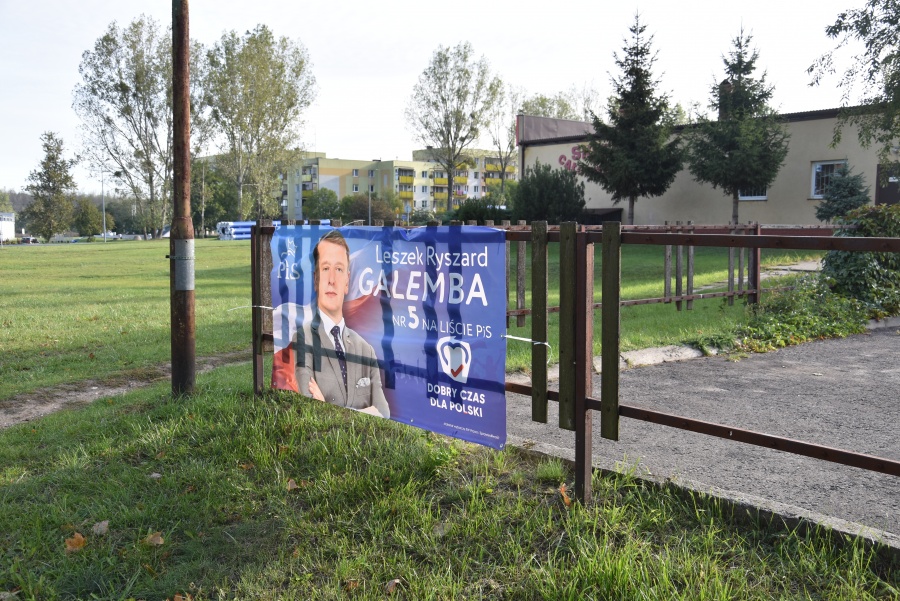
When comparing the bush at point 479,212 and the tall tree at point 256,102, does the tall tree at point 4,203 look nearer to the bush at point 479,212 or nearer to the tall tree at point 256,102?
the tall tree at point 256,102

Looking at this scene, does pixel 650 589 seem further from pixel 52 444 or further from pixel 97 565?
pixel 52 444

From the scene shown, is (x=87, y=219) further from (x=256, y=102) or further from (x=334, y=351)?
(x=334, y=351)

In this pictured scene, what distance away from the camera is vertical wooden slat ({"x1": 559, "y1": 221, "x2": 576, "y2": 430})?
412 cm

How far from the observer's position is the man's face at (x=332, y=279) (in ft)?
18.3

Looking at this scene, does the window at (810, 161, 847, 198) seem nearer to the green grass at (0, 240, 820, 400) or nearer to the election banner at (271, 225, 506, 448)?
the green grass at (0, 240, 820, 400)

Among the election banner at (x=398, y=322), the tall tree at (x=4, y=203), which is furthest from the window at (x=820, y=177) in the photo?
the tall tree at (x=4, y=203)

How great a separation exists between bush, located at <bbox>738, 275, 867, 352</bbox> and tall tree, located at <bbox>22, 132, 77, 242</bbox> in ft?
263

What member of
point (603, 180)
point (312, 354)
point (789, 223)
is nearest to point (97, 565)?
point (312, 354)

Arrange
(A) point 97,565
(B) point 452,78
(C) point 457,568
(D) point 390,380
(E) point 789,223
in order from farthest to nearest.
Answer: (B) point 452,78 → (E) point 789,223 → (D) point 390,380 → (A) point 97,565 → (C) point 457,568

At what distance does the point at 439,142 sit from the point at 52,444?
202 ft

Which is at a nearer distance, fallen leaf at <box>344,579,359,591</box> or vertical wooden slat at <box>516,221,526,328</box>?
fallen leaf at <box>344,579,359,591</box>

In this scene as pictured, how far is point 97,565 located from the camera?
401cm

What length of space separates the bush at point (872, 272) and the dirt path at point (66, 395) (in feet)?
30.2

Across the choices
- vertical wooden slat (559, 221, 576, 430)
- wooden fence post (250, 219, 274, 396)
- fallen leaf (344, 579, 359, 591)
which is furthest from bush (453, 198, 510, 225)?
fallen leaf (344, 579, 359, 591)
